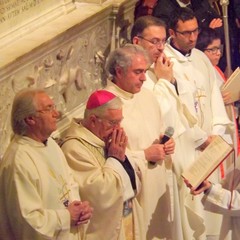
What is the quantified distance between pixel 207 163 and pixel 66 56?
1.28 m

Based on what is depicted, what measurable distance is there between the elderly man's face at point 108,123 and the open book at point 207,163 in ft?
2.03

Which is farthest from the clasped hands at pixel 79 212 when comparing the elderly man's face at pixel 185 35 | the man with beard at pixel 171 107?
the elderly man's face at pixel 185 35

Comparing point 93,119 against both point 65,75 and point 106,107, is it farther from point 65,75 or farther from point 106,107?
point 65,75

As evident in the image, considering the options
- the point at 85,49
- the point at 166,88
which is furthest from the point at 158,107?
the point at 85,49

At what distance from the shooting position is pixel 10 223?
6766 mm

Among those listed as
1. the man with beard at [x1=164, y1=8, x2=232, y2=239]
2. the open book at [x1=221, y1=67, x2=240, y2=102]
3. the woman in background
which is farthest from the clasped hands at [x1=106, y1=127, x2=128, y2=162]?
the woman in background

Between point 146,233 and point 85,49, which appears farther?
point 85,49

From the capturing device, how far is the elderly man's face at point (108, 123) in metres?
7.32

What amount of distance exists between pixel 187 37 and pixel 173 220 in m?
1.36

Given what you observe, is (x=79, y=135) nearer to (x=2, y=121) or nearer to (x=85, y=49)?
(x=2, y=121)

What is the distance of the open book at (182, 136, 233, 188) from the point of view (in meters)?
7.64

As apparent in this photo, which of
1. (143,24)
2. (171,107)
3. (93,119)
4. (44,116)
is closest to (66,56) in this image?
(143,24)

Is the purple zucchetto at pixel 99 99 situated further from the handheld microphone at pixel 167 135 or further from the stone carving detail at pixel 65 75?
the handheld microphone at pixel 167 135

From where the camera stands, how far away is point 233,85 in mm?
9242
